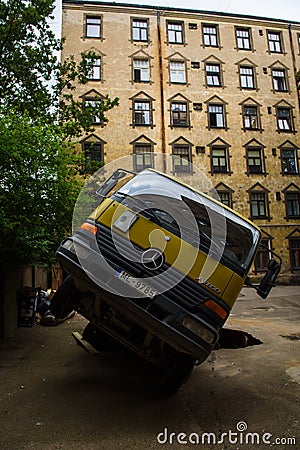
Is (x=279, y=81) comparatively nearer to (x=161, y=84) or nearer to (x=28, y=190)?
(x=161, y=84)

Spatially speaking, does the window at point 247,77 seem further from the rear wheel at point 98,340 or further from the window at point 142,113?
the rear wheel at point 98,340

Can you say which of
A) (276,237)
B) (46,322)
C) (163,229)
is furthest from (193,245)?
(276,237)

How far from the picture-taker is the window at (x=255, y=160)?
27125mm

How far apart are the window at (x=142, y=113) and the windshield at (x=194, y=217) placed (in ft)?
71.8

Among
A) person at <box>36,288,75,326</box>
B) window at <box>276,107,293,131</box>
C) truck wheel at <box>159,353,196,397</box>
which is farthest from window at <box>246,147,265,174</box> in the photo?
truck wheel at <box>159,353,196,397</box>

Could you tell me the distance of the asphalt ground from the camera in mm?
3752

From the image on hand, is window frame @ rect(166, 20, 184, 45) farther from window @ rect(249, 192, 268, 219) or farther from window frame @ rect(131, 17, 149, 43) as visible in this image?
window @ rect(249, 192, 268, 219)

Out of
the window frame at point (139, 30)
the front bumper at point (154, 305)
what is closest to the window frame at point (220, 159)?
the window frame at point (139, 30)

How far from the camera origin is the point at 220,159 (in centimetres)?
2680

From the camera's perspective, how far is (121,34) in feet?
88.9

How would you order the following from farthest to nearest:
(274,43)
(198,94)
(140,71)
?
(274,43) → (198,94) → (140,71)

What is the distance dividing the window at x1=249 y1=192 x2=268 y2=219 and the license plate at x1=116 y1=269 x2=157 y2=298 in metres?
23.5

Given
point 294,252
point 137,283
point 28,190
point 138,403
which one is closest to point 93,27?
point 294,252

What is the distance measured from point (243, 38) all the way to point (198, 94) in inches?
276
